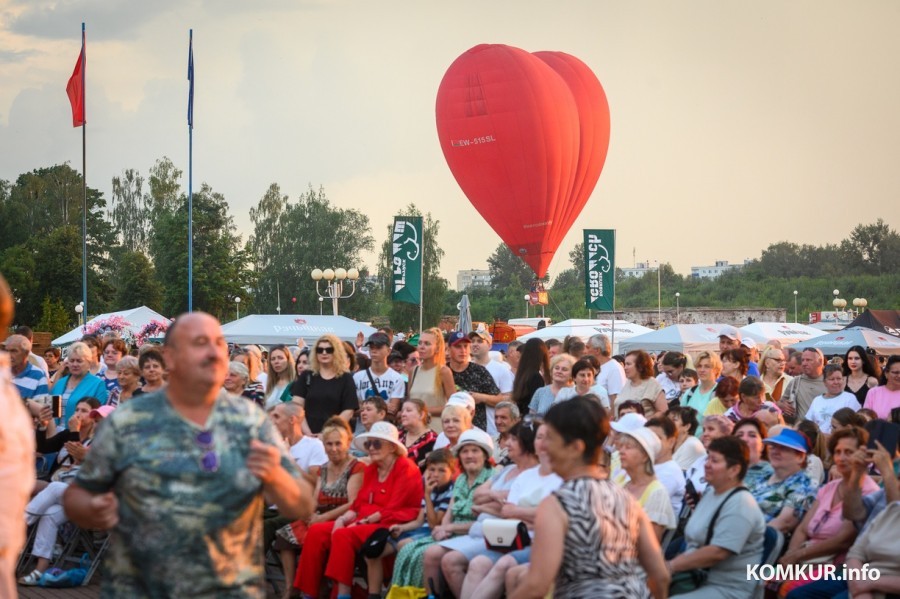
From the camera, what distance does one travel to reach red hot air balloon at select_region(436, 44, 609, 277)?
36.2 metres

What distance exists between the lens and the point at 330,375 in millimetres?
9641

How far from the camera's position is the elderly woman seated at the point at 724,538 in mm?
5922

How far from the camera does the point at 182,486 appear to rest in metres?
3.51

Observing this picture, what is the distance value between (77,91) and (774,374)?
22.2 m

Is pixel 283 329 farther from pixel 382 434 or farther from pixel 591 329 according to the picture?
pixel 382 434

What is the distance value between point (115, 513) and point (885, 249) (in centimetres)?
10652

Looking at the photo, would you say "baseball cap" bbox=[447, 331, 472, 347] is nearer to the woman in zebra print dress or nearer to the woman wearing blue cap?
the woman wearing blue cap

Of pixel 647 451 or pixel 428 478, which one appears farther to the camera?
pixel 428 478

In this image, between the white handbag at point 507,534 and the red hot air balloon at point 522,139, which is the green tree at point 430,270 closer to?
the red hot air balloon at point 522,139

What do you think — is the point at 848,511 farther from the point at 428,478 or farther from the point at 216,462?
the point at 216,462

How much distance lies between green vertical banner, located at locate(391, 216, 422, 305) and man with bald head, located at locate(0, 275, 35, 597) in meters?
15.7

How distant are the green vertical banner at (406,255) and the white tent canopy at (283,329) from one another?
333 centimetres

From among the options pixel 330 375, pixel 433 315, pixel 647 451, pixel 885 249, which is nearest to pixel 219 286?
pixel 433 315

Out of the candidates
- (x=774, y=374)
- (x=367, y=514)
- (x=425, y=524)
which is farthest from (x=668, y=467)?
(x=774, y=374)
